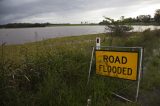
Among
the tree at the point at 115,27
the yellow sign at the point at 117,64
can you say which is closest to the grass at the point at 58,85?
the yellow sign at the point at 117,64

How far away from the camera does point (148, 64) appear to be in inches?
401

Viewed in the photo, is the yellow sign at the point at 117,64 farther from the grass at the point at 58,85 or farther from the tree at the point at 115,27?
the tree at the point at 115,27

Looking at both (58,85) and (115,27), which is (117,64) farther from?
(115,27)

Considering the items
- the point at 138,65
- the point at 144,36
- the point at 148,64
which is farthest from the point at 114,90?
the point at 144,36

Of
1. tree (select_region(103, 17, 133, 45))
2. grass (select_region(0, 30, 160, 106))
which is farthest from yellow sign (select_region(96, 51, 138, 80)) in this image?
tree (select_region(103, 17, 133, 45))

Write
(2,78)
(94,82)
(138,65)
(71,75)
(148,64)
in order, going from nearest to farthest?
(2,78) → (138,65) → (94,82) → (71,75) → (148,64)

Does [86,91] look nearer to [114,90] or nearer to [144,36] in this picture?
[114,90]

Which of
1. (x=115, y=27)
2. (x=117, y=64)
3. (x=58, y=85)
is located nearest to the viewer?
(x=58, y=85)

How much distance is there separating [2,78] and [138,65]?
283cm

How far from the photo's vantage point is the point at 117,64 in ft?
21.3

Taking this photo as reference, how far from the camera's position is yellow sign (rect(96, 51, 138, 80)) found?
618 cm

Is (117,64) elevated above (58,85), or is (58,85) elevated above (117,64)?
(117,64)

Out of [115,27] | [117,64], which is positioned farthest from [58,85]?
[115,27]

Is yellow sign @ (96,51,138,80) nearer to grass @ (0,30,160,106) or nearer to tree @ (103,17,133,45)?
grass @ (0,30,160,106)
